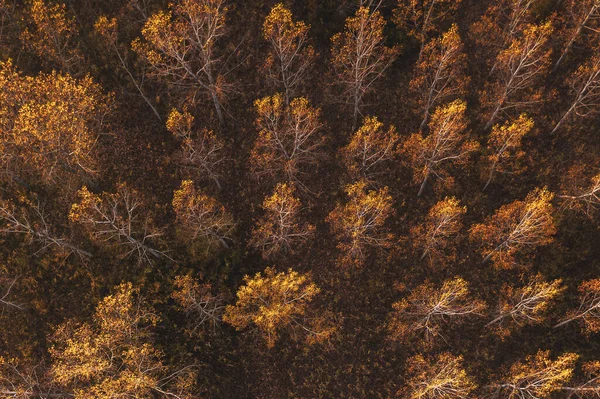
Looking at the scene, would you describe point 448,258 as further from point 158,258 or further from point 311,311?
point 158,258

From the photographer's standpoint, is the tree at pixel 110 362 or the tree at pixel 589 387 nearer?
the tree at pixel 589 387

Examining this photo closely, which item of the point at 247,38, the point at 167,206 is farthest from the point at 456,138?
the point at 167,206

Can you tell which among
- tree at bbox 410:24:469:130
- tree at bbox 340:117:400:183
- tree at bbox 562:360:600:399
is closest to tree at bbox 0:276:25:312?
tree at bbox 340:117:400:183

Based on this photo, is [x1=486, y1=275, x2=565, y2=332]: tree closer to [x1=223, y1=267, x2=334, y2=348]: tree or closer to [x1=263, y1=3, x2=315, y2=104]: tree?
[x1=223, y1=267, x2=334, y2=348]: tree

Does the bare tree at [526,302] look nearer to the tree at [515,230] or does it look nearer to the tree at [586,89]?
the tree at [515,230]

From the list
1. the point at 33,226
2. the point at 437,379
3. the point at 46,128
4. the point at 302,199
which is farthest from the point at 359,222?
the point at 33,226

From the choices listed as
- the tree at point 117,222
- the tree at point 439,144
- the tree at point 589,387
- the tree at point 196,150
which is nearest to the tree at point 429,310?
the tree at point 589,387
